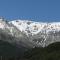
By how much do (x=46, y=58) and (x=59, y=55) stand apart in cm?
157

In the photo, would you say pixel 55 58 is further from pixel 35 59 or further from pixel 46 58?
pixel 35 59

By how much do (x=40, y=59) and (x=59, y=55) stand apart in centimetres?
228

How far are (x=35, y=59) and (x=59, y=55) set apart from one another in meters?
3.47

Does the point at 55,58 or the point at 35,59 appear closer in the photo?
the point at 55,58

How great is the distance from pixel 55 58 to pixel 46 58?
128 cm

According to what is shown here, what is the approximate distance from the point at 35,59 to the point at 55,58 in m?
3.63

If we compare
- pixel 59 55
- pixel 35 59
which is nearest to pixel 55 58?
pixel 59 55

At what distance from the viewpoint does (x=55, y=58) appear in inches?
1220

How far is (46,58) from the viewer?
31.8 meters

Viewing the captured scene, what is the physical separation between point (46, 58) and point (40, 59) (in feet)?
2.36

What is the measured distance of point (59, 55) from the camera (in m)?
31.9

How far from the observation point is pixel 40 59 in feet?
105

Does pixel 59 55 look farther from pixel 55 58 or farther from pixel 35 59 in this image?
pixel 35 59
